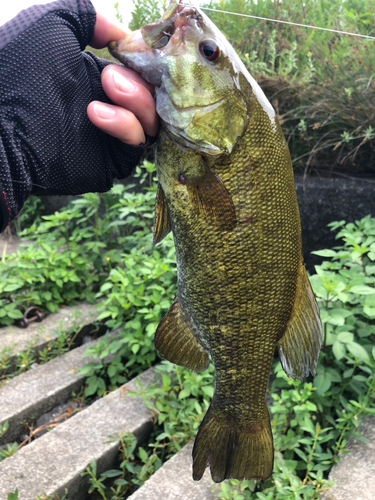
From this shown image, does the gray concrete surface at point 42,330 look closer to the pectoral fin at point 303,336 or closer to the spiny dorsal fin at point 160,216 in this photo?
the spiny dorsal fin at point 160,216

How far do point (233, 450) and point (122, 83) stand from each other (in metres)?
1.29

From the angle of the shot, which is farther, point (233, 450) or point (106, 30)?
point (233, 450)

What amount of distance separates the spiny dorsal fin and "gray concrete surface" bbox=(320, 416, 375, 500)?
1.47m

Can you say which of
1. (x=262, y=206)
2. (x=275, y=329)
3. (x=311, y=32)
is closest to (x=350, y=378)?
(x=275, y=329)

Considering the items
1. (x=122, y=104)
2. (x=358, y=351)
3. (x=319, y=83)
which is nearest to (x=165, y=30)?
(x=122, y=104)

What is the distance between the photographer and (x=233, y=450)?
1.47m

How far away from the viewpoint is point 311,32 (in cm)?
437

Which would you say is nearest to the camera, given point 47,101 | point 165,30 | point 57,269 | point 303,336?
point 165,30

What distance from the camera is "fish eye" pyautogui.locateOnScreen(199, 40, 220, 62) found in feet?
3.86

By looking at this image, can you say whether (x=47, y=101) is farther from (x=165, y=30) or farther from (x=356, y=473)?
(x=356, y=473)

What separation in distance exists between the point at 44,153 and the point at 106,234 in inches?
123

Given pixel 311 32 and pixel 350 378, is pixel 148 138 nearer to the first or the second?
pixel 350 378

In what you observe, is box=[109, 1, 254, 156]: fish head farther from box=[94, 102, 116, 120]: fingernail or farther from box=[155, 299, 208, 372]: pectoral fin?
box=[155, 299, 208, 372]: pectoral fin

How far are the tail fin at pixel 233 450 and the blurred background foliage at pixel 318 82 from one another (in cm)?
247
